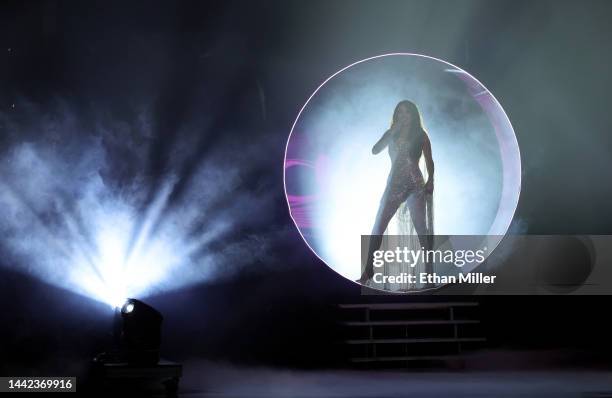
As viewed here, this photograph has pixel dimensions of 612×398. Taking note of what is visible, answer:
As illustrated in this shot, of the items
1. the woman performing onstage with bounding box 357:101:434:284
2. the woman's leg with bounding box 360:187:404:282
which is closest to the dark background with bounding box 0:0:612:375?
the woman's leg with bounding box 360:187:404:282

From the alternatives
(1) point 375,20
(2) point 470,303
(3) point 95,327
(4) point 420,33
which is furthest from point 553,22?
(3) point 95,327

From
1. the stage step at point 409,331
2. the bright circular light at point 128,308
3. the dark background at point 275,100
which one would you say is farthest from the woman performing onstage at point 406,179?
the bright circular light at point 128,308

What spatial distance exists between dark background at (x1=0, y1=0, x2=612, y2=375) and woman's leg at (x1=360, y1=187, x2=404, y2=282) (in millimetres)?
443

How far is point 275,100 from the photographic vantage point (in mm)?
5641

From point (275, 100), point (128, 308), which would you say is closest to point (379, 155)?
point (275, 100)

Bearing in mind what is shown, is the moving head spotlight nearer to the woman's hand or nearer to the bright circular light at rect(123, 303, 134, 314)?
the bright circular light at rect(123, 303, 134, 314)

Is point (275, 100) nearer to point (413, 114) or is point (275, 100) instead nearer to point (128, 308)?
point (413, 114)

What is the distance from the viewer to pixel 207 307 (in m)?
5.57

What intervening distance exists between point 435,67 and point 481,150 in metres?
0.77

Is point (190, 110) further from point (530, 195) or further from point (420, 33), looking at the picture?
point (530, 195)

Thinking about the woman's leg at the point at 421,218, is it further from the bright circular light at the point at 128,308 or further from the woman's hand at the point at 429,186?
the bright circular light at the point at 128,308

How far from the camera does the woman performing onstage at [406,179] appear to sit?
5.41 metres

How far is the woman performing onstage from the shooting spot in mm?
5406

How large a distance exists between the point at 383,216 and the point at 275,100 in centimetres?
129
